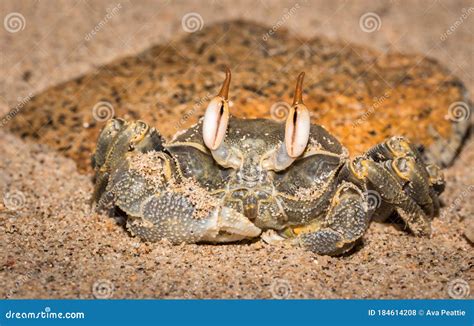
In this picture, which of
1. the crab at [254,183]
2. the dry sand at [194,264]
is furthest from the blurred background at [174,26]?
the crab at [254,183]

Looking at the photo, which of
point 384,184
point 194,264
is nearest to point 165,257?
point 194,264

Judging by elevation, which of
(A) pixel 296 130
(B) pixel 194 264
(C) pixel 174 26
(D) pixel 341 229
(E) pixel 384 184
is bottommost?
(B) pixel 194 264

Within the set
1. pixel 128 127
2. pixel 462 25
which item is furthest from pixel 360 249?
pixel 462 25

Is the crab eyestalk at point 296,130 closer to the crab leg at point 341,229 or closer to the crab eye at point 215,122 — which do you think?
the crab eye at point 215,122

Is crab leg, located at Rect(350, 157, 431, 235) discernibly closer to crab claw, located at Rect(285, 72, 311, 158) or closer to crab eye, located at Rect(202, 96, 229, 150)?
crab claw, located at Rect(285, 72, 311, 158)

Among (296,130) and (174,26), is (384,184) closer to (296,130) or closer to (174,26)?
(296,130)

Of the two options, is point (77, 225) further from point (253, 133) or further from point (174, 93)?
point (174, 93)

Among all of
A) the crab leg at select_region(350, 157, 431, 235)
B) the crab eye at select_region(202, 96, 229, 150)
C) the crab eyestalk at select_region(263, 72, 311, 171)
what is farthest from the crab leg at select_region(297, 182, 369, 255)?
the crab eye at select_region(202, 96, 229, 150)

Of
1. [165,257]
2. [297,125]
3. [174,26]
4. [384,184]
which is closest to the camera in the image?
[297,125]
